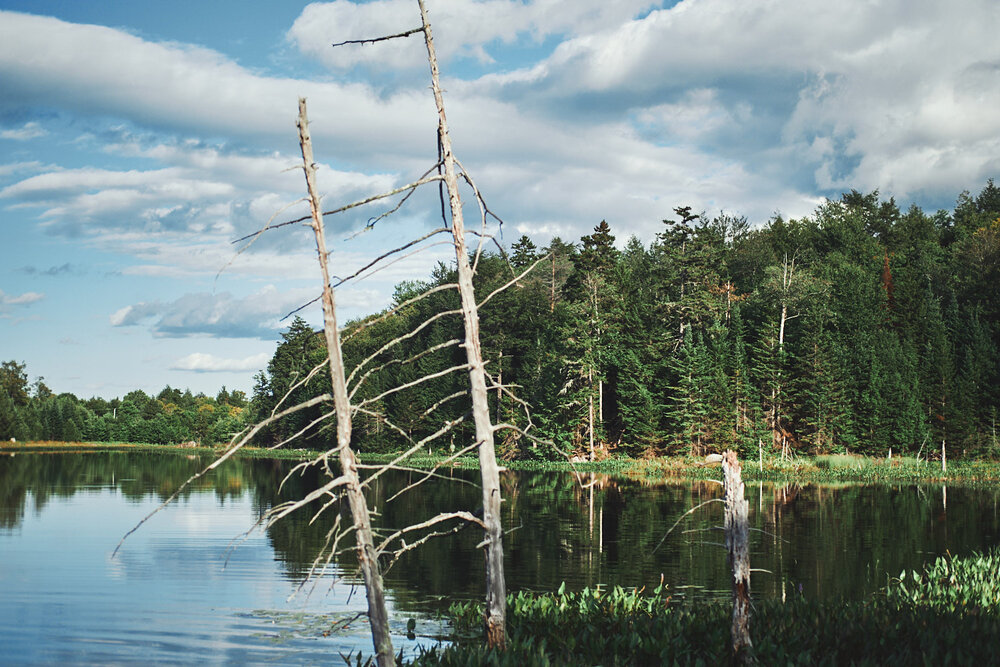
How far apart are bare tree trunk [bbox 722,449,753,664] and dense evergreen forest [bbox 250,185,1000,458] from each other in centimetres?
3731

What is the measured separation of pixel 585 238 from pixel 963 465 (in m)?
29.8

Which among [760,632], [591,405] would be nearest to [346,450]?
[760,632]

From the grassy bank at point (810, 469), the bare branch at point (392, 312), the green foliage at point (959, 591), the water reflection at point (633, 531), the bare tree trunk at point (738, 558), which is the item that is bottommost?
the water reflection at point (633, 531)

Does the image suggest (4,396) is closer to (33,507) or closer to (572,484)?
(33,507)

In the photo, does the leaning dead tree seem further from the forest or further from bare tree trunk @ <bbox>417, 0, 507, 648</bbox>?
the forest

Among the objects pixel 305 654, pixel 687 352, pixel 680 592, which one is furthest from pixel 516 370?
pixel 305 654

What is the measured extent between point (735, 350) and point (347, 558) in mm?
40279

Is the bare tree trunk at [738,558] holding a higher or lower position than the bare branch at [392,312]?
lower

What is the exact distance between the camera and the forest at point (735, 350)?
54.8 metres

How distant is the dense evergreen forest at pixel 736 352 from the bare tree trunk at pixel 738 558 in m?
37.3

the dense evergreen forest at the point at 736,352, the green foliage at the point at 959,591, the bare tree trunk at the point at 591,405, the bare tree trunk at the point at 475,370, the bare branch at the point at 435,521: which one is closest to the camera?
→ the bare branch at the point at 435,521

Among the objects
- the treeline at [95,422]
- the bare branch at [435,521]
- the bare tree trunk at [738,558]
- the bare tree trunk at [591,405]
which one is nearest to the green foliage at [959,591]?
the bare tree trunk at [738,558]

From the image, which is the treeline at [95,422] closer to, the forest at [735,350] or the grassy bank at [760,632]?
the forest at [735,350]

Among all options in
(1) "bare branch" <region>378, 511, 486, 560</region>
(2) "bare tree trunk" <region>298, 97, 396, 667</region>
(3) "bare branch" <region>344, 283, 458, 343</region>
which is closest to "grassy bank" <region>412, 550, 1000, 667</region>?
(1) "bare branch" <region>378, 511, 486, 560</region>
